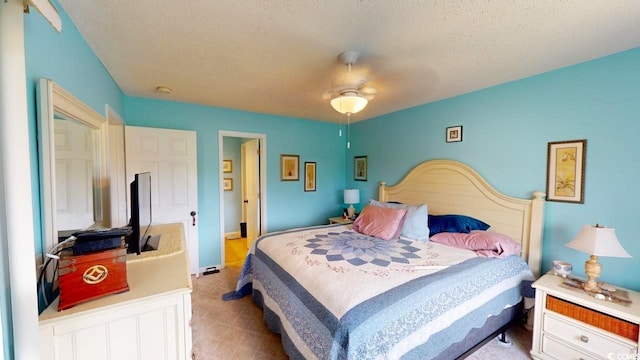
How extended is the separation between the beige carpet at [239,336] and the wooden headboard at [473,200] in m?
0.74

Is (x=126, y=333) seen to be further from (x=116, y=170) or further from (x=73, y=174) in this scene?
(x=116, y=170)

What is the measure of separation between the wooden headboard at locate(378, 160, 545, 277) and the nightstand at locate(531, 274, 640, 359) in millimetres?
406

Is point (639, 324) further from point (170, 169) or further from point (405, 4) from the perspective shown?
point (170, 169)

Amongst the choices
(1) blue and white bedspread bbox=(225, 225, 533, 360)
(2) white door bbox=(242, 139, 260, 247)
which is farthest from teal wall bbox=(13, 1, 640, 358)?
(1) blue and white bedspread bbox=(225, 225, 533, 360)

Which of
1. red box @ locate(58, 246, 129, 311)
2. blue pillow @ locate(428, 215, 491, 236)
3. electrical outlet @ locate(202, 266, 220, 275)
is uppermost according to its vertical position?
red box @ locate(58, 246, 129, 311)

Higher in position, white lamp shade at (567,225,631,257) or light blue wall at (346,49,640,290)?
light blue wall at (346,49,640,290)

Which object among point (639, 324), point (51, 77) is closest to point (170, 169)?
point (51, 77)

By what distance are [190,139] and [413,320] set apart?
310 cm

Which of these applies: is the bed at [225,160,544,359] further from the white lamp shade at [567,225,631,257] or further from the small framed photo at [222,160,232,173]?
the small framed photo at [222,160,232,173]

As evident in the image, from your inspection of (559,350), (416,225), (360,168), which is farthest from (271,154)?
(559,350)

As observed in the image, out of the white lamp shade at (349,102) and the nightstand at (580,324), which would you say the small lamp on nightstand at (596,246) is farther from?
the white lamp shade at (349,102)

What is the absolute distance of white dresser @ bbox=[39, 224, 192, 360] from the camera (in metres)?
0.96

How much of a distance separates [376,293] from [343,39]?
1.65 metres

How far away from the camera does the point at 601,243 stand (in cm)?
165
